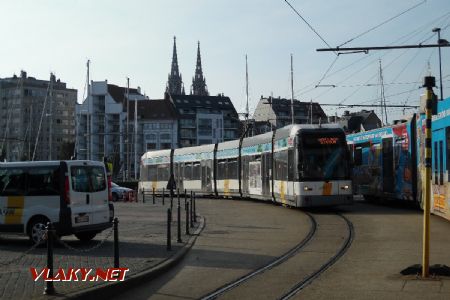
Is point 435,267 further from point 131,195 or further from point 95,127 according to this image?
point 95,127

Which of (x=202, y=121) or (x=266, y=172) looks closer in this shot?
(x=266, y=172)

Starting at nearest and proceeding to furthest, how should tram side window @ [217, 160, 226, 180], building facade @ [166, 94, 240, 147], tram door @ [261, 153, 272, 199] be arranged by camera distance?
tram door @ [261, 153, 272, 199]
tram side window @ [217, 160, 226, 180]
building facade @ [166, 94, 240, 147]

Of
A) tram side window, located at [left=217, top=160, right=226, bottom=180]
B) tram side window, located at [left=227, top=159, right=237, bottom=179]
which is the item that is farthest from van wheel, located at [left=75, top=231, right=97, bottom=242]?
tram side window, located at [left=217, top=160, right=226, bottom=180]

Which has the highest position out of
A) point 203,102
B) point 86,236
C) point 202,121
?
point 203,102

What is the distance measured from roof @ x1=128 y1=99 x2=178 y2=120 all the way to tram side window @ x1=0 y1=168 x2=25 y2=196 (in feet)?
391

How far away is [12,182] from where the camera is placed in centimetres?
1495

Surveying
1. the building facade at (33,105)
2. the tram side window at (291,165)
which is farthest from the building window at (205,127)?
the tram side window at (291,165)

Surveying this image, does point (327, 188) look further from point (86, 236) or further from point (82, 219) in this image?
point (82, 219)

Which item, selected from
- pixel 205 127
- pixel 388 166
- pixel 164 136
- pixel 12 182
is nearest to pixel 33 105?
pixel 164 136

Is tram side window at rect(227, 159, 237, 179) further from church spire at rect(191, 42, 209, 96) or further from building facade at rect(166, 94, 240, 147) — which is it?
church spire at rect(191, 42, 209, 96)

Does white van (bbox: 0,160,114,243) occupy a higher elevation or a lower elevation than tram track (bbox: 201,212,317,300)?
higher

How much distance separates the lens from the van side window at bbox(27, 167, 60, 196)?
14531 mm

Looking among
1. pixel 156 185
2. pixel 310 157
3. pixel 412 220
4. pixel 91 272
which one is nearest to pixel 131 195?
A: pixel 156 185

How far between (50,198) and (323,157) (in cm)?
1199
